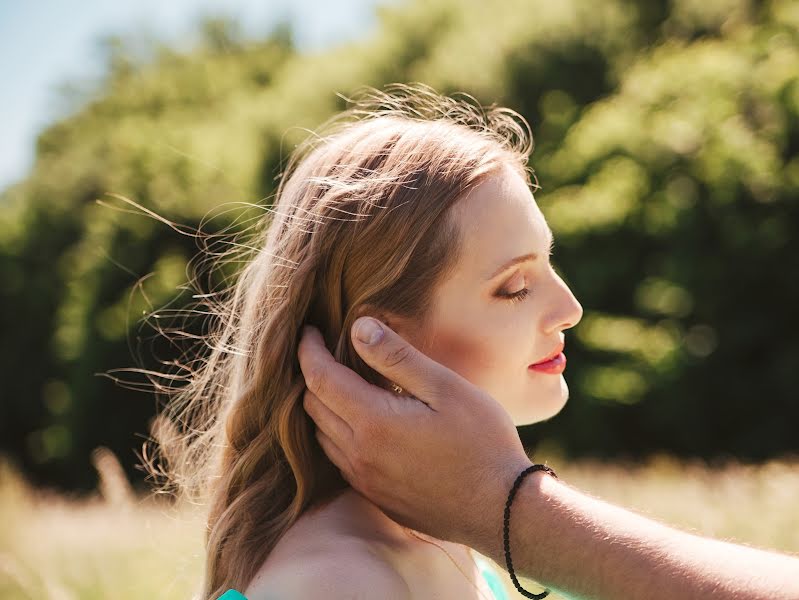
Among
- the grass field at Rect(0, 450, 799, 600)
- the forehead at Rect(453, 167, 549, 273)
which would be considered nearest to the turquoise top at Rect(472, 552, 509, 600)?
the forehead at Rect(453, 167, 549, 273)

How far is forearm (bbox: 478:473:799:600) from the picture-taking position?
4.60 ft

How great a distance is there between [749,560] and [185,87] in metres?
30.2

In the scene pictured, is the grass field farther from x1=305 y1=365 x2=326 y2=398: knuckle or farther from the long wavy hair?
x1=305 y1=365 x2=326 y2=398: knuckle

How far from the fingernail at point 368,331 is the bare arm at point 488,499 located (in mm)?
11

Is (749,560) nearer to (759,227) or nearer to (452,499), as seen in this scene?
(452,499)

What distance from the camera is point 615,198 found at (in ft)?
40.5

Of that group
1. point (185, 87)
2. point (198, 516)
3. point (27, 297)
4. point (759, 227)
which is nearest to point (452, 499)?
point (198, 516)

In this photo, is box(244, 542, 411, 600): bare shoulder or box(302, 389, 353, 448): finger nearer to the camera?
box(244, 542, 411, 600): bare shoulder

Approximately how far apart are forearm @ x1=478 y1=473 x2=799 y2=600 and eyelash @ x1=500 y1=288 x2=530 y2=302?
542 millimetres

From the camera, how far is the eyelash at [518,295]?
2027mm

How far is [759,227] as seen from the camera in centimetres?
1132

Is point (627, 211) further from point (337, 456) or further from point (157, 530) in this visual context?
point (337, 456)

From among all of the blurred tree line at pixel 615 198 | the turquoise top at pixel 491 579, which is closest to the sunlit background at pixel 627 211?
the blurred tree line at pixel 615 198

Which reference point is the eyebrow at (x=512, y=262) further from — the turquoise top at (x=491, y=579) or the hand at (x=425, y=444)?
the turquoise top at (x=491, y=579)
